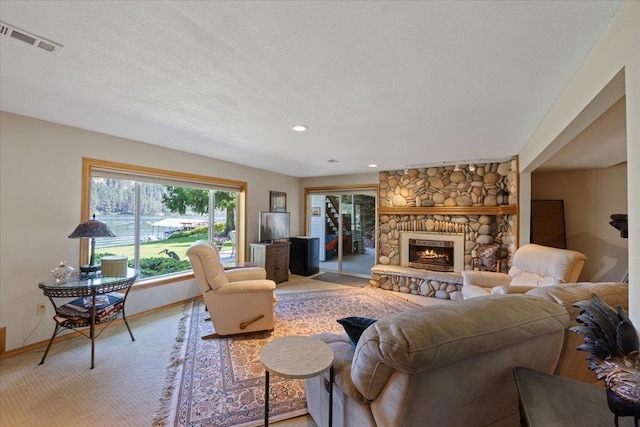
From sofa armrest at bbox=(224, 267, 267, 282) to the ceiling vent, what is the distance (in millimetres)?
2524

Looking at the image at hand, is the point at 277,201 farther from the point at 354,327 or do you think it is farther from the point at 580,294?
the point at 580,294

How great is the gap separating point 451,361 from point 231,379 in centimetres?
184

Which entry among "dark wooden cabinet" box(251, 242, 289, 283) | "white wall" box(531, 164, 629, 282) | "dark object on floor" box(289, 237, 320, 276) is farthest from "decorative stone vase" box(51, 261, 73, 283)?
"white wall" box(531, 164, 629, 282)

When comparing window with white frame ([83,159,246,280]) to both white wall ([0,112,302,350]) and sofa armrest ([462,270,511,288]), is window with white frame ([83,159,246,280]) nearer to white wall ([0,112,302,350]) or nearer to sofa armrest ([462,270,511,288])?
white wall ([0,112,302,350])

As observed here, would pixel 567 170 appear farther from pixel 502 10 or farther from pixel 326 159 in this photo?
pixel 502 10

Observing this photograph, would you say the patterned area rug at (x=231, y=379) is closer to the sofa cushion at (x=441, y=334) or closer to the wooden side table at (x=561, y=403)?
the sofa cushion at (x=441, y=334)

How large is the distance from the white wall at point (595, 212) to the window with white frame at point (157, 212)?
5539 millimetres

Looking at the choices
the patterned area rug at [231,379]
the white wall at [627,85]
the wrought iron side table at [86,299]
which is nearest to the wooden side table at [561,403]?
the white wall at [627,85]

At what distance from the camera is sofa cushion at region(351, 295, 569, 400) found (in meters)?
0.93

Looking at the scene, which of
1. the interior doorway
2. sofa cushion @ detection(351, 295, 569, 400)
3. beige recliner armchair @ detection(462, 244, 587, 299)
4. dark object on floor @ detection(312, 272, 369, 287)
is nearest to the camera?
sofa cushion @ detection(351, 295, 569, 400)

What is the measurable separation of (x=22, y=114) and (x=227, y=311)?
2762 millimetres

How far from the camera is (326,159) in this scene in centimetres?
427

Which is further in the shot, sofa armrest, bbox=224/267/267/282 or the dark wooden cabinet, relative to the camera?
the dark wooden cabinet

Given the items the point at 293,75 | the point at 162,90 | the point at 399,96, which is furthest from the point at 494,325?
the point at 162,90
